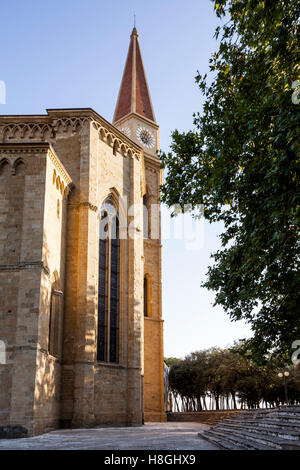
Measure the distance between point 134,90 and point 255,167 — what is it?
3151 cm

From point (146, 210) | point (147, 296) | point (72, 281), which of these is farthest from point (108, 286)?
point (146, 210)

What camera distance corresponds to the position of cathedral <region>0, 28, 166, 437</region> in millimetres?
15055

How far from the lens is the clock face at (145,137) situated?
35.2m

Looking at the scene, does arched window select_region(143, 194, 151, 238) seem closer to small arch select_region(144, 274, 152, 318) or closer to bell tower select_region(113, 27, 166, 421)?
bell tower select_region(113, 27, 166, 421)

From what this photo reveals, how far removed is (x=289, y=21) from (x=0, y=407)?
13.4 meters

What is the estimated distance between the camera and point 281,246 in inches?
366

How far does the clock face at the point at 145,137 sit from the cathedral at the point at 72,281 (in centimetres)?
911

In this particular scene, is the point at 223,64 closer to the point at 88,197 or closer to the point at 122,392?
the point at 88,197

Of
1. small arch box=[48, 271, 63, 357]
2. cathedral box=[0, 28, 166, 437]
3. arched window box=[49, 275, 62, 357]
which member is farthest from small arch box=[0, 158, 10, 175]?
arched window box=[49, 275, 62, 357]

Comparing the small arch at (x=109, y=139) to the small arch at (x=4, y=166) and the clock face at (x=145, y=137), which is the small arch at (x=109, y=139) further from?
the clock face at (x=145, y=137)

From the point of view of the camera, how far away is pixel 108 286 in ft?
73.5

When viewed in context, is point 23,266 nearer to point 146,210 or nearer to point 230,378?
point 146,210

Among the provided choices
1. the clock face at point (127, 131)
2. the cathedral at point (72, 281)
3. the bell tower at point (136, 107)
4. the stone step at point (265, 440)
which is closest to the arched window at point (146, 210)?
the bell tower at point (136, 107)

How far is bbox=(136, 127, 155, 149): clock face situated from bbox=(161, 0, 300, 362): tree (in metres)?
21.1
